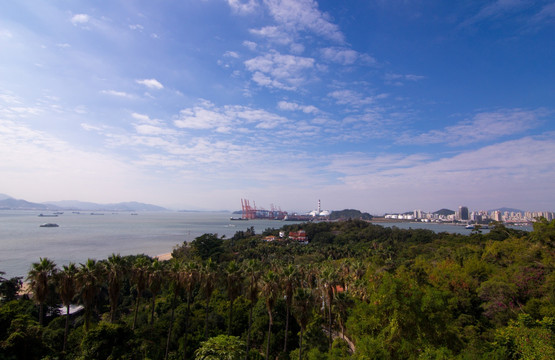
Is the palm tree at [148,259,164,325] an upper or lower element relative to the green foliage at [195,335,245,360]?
upper

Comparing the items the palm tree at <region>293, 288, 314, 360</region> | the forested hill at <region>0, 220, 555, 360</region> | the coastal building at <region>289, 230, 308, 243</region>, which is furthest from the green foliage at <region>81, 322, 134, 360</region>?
the coastal building at <region>289, 230, 308, 243</region>

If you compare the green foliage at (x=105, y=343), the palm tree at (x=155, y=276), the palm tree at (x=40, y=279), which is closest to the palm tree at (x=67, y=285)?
the palm tree at (x=40, y=279)

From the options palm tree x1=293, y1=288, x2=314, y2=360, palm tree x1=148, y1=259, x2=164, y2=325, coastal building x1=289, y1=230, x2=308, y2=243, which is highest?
palm tree x1=148, y1=259, x2=164, y2=325

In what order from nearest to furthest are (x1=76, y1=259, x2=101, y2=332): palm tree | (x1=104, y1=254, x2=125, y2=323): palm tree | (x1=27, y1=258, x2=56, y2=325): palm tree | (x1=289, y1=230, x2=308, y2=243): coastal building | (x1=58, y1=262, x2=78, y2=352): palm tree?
(x1=27, y1=258, x2=56, y2=325): palm tree → (x1=58, y1=262, x2=78, y2=352): palm tree → (x1=76, y1=259, x2=101, y2=332): palm tree → (x1=104, y1=254, x2=125, y2=323): palm tree → (x1=289, y1=230, x2=308, y2=243): coastal building

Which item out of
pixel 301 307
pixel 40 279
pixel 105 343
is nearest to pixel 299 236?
pixel 301 307

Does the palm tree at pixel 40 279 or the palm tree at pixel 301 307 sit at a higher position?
the palm tree at pixel 40 279

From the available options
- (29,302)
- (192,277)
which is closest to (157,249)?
(29,302)

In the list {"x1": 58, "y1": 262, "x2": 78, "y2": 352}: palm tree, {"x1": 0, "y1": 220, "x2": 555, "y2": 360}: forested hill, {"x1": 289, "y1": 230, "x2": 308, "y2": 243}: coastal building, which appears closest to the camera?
{"x1": 0, "y1": 220, "x2": 555, "y2": 360}: forested hill

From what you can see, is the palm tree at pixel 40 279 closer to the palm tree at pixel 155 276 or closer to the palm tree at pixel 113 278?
the palm tree at pixel 113 278

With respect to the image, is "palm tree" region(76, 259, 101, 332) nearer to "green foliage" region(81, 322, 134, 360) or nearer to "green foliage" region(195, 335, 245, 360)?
"green foliage" region(81, 322, 134, 360)

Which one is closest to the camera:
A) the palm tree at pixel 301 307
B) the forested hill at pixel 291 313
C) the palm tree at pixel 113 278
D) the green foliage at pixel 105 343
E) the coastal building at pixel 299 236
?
the forested hill at pixel 291 313
